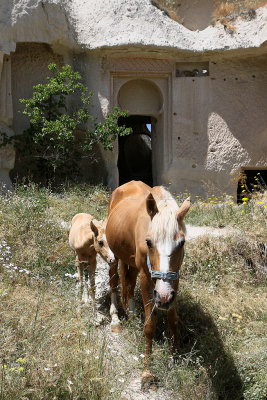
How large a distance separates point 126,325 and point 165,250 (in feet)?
6.16

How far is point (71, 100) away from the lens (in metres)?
12.8

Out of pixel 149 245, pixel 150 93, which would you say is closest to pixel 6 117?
pixel 150 93

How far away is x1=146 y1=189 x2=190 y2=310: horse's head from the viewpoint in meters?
3.44

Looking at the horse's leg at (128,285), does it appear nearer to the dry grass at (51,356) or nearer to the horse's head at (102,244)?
the horse's head at (102,244)

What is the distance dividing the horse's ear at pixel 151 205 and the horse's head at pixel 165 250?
0.07 meters

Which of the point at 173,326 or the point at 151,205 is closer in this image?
the point at 151,205

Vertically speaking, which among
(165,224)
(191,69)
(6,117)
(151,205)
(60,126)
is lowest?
(165,224)

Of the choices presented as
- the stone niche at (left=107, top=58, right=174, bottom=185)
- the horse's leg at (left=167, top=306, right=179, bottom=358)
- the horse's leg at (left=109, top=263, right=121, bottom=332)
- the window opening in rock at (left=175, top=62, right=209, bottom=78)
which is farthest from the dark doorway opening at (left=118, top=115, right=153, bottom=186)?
the horse's leg at (left=167, top=306, right=179, bottom=358)

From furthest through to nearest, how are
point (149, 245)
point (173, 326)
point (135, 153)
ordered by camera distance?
1. point (135, 153)
2. point (173, 326)
3. point (149, 245)

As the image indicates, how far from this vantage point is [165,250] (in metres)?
3.52

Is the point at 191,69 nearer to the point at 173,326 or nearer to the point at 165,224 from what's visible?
the point at 173,326

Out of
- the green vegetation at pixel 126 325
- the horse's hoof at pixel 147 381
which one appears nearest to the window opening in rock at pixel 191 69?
the green vegetation at pixel 126 325

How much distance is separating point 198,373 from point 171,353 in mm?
382

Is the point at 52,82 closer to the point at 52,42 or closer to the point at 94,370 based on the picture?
the point at 52,42
